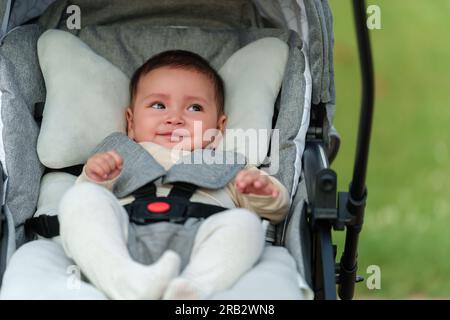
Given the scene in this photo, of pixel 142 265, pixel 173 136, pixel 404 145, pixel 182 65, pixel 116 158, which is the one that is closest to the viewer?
pixel 142 265

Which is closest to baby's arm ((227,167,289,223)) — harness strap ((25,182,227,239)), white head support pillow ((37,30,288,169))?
harness strap ((25,182,227,239))

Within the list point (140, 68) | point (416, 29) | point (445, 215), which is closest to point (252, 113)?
point (140, 68)

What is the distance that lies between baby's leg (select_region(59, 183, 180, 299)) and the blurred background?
260cm

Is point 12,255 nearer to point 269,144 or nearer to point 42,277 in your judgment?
point 42,277

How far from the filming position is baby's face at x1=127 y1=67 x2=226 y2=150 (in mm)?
3129

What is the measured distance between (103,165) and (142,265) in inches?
19.3

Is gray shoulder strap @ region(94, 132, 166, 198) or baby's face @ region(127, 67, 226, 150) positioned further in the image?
baby's face @ region(127, 67, 226, 150)

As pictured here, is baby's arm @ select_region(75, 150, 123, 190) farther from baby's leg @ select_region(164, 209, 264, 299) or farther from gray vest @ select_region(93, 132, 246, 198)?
baby's leg @ select_region(164, 209, 264, 299)

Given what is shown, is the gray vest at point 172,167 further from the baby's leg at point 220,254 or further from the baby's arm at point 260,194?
the baby's leg at point 220,254

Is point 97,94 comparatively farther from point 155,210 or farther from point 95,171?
point 155,210

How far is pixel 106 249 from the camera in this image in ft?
8.00
